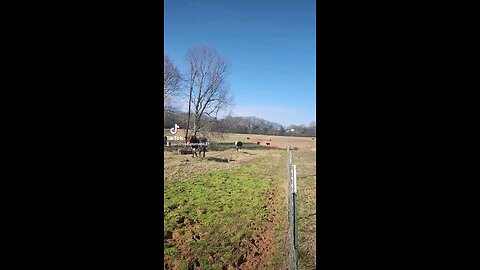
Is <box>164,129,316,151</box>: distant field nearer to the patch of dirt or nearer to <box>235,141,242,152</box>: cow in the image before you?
<box>235,141,242,152</box>: cow

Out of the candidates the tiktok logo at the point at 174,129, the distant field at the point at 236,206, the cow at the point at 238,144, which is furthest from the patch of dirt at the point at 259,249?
the tiktok logo at the point at 174,129

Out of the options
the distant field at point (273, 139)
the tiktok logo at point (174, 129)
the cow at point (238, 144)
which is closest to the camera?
the distant field at point (273, 139)

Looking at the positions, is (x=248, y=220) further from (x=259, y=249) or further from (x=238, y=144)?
(x=238, y=144)

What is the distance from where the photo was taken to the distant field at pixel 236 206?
72.7 inches

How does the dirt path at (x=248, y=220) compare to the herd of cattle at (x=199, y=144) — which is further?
the herd of cattle at (x=199, y=144)

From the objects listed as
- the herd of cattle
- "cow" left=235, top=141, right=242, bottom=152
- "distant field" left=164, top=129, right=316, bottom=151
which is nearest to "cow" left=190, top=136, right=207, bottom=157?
the herd of cattle

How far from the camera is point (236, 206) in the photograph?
2.47 meters

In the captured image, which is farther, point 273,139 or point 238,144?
point 238,144

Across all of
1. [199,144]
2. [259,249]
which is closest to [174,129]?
[199,144]

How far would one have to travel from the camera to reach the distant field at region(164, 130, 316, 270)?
1.85 metres

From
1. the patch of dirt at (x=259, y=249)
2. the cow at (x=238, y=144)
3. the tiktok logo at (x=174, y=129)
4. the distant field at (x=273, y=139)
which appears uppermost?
the tiktok logo at (x=174, y=129)

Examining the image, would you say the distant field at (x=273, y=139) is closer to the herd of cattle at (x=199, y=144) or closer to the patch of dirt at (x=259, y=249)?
the herd of cattle at (x=199, y=144)

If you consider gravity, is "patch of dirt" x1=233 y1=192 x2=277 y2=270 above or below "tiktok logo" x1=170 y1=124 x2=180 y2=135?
below
